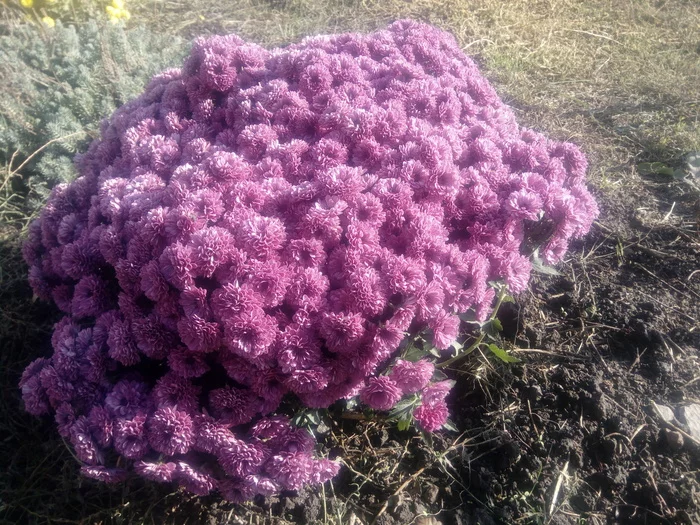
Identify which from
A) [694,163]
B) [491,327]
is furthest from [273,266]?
[694,163]

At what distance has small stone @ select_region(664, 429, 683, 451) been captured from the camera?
2.13m

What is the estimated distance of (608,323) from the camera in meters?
2.58

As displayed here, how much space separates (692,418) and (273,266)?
1.99 meters

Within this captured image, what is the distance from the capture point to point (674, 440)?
2.14 meters

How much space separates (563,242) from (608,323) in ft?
2.18

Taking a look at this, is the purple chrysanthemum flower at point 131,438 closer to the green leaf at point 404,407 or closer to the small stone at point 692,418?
the green leaf at point 404,407

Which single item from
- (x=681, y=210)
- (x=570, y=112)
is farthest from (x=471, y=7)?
(x=681, y=210)

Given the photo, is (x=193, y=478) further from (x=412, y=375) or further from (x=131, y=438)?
(x=412, y=375)

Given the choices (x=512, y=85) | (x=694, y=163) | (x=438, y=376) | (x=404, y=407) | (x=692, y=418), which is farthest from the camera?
(x=512, y=85)

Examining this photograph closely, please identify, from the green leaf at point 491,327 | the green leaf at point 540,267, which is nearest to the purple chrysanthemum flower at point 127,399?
the green leaf at point 491,327

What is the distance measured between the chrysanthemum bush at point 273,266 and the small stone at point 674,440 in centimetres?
92

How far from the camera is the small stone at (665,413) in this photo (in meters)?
2.21

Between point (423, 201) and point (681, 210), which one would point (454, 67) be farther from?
point (681, 210)

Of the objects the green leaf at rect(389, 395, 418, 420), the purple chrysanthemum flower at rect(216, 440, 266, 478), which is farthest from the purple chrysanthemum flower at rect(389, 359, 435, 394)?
the purple chrysanthemum flower at rect(216, 440, 266, 478)
